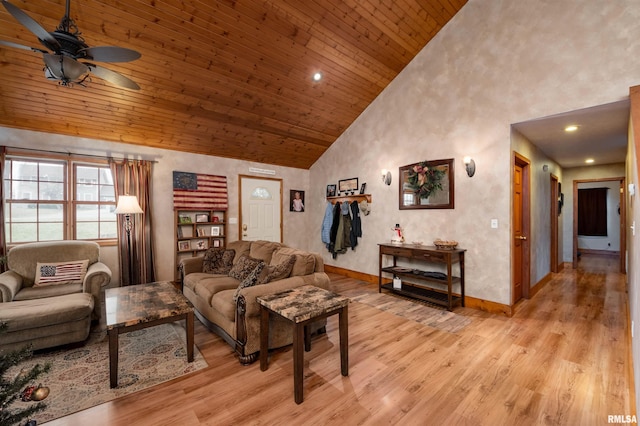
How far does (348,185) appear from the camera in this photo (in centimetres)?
577

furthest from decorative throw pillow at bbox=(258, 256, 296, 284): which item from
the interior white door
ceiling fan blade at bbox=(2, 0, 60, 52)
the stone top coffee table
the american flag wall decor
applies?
the interior white door

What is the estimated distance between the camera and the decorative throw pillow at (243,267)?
10.9 feet

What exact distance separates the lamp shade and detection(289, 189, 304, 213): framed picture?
3245mm

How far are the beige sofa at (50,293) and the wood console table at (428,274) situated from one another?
391cm

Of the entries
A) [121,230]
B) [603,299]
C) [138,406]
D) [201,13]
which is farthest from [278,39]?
[603,299]

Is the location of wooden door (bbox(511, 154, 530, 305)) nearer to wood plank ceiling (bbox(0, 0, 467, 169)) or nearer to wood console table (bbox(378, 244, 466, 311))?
wood console table (bbox(378, 244, 466, 311))

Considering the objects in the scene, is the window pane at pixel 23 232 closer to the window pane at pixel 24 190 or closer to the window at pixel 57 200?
the window at pixel 57 200

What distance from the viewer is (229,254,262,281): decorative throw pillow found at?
3324 millimetres

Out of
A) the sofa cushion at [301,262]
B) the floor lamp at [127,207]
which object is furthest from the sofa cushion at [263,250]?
the floor lamp at [127,207]

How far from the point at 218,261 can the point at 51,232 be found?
2540mm

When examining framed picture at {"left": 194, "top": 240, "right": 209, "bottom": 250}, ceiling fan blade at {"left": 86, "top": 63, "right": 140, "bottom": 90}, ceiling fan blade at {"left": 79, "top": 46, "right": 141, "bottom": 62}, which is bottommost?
framed picture at {"left": 194, "top": 240, "right": 209, "bottom": 250}

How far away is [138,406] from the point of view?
1910mm

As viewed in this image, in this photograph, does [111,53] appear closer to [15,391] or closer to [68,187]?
[15,391]

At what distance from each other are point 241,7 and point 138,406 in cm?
397
